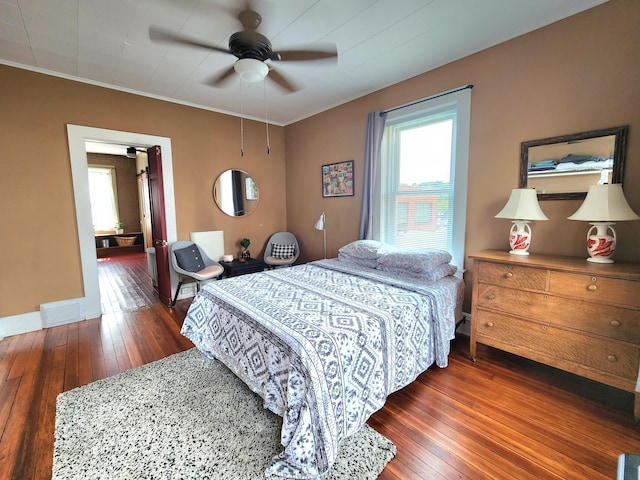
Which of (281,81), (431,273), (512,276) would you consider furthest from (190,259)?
(512,276)

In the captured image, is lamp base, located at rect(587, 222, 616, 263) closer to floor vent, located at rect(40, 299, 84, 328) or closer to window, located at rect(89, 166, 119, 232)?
floor vent, located at rect(40, 299, 84, 328)

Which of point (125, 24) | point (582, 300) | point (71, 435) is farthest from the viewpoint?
point (125, 24)

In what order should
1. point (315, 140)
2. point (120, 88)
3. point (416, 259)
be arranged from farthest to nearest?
1. point (315, 140)
2. point (120, 88)
3. point (416, 259)

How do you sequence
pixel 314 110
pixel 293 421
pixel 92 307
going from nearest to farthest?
1. pixel 293 421
2. pixel 92 307
3. pixel 314 110

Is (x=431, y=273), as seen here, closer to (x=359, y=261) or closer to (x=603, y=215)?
(x=359, y=261)

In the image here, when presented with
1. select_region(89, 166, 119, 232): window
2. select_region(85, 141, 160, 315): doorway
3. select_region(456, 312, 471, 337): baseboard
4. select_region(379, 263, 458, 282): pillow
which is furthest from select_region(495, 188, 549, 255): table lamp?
select_region(89, 166, 119, 232): window

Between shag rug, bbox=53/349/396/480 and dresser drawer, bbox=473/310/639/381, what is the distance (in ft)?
4.24

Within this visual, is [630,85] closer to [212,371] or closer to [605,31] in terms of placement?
[605,31]

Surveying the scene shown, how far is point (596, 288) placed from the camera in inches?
69.4

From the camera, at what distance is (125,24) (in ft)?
6.99

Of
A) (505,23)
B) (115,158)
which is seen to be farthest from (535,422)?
(115,158)

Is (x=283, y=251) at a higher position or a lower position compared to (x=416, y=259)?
lower

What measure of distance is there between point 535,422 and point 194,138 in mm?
4557

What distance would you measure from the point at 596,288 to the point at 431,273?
104cm
